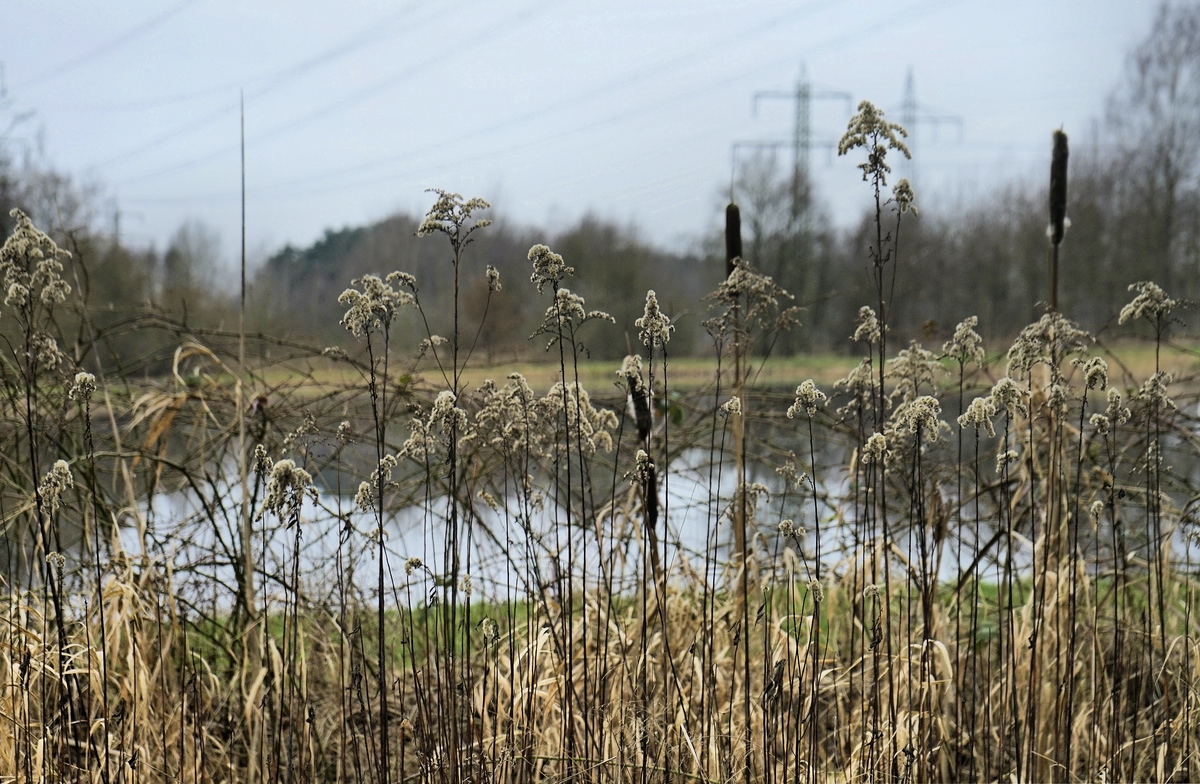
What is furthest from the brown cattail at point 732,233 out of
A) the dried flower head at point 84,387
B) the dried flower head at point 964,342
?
the dried flower head at point 84,387

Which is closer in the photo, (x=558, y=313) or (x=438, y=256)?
(x=558, y=313)

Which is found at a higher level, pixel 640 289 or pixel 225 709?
pixel 640 289

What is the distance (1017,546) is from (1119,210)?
41.5ft

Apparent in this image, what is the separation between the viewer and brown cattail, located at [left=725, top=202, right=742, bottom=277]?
2.68 meters

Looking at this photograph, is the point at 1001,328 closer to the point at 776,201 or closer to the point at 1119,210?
the point at 776,201

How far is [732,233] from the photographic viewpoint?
8.89 feet

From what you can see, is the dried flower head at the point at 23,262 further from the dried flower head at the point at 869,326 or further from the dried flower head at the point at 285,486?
the dried flower head at the point at 869,326

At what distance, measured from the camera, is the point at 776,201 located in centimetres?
1291

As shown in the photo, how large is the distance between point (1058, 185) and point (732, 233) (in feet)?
3.27

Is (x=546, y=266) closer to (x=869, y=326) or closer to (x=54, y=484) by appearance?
(x=869, y=326)

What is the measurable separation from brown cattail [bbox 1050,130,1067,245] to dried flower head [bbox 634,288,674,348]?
1.74 m

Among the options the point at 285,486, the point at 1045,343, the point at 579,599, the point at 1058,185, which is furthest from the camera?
the point at 579,599

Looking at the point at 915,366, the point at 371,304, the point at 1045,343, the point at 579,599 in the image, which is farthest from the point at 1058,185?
the point at 371,304

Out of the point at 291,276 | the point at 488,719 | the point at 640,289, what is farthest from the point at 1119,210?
the point at 488,719
